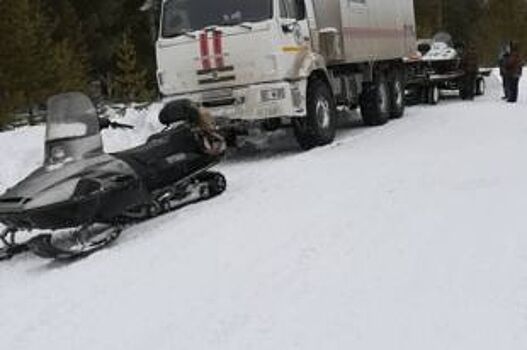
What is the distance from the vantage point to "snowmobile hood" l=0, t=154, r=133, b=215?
7312 mm

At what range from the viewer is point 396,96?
58.6ft

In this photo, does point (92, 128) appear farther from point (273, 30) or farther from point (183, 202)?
point (273, 30)

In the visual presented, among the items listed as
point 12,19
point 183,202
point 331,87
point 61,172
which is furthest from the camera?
point 12,19

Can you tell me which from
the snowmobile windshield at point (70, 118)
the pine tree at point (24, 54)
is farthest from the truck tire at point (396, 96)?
the snowmobile windshield at point (70, 118)

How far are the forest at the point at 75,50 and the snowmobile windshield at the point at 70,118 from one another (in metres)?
5.10

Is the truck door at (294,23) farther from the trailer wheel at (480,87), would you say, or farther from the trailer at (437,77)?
the trailer wheel at (480,87)

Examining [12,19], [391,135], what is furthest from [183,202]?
[12,19]

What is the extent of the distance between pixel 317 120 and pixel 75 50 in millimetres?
13838

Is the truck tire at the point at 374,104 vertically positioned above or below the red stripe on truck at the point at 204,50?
below

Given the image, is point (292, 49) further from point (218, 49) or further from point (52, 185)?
point (52, 185)

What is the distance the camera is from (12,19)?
68.4 ft

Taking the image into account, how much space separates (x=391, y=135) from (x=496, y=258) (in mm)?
8438

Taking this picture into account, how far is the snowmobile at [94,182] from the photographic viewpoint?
24.2 feet

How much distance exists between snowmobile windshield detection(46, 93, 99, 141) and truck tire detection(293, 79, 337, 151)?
194 inches
